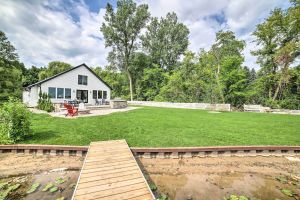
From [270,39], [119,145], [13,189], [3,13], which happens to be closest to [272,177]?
[119,145]

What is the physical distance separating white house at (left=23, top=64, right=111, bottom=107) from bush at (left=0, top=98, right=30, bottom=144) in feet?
39.4

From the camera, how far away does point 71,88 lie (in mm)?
18734

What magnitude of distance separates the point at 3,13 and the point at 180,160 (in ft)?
54.9

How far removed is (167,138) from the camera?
653cm

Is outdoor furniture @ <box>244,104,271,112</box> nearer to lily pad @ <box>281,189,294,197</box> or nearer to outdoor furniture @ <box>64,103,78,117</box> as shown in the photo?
lily pad @ <box>281,189,294,197</box>

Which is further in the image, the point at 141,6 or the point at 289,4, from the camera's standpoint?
the point at 141,6

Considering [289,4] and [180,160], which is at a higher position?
[289,4]

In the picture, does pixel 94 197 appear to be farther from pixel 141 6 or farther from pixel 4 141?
pixel 141 6

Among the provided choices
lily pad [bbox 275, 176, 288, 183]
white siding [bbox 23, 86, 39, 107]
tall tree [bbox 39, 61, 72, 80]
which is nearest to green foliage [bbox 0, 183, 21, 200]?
lily pad [bbox 275, 176, 288, 183]

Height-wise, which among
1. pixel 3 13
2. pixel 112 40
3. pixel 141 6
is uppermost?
pixel 141 6

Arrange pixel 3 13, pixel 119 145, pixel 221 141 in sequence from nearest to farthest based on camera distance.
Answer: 1. pixel 119 145
2. pixel 221 141
3. pixel 3 13

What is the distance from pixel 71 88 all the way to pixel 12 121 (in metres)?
13.9

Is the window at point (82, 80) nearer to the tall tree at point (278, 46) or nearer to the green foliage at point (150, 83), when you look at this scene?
the green foliage at point (150, 83)

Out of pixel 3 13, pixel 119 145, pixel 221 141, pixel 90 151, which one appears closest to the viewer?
pixel 90 151
